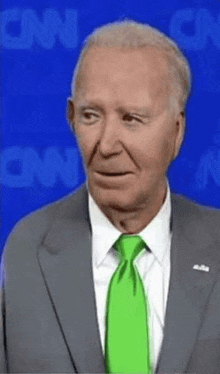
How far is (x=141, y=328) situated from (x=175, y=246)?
0.15m

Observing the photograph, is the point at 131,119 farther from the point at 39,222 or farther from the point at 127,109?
the point at 39,222

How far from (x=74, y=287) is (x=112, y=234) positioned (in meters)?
0.11

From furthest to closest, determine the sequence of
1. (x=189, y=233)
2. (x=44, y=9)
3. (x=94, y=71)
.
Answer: (x=44, y=9) → (x=189, y=233) → (x=94, y=71)

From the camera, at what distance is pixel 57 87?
54.2 inches

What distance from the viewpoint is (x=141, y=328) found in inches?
45.7

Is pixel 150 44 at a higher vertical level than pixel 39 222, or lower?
higher

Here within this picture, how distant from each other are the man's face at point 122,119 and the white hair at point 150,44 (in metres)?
0.01

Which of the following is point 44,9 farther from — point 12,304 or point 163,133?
point 12,304

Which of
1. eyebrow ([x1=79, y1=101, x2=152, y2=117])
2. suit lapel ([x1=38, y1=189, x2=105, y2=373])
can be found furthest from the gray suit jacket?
eyebrow ([x1=79, y1=101, x2=152, y2=117])

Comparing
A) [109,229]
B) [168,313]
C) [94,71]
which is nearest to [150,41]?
[94,71]

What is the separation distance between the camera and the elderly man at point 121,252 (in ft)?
3.58

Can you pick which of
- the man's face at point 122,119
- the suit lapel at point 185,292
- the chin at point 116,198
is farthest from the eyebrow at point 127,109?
the suit lapel at point 185,292

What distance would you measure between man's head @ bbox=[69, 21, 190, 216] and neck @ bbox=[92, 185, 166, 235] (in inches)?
0.9

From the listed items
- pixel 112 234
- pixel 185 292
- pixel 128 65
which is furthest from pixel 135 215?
pixel 128 65
